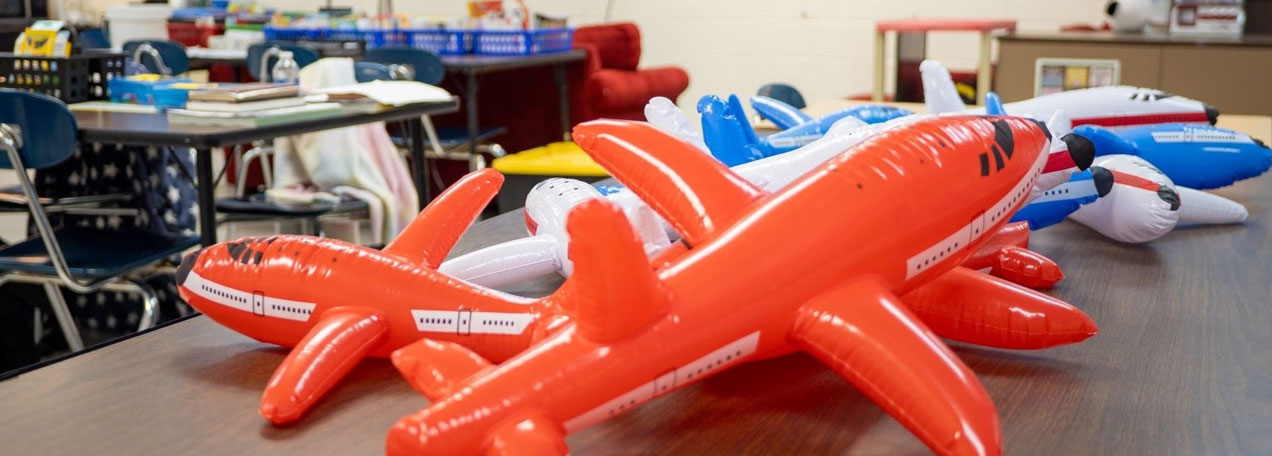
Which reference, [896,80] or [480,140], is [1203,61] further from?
[480,140]

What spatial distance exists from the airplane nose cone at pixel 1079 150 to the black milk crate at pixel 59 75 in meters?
2.39

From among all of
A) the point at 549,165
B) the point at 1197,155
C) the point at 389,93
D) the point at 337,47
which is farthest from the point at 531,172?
the point at 1197,155

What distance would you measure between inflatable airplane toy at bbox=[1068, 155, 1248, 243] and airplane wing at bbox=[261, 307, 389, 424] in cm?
59

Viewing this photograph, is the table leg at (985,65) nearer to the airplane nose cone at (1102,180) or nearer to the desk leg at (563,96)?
the desk leg at (563,96)

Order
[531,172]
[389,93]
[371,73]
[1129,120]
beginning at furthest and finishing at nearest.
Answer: [371,73]
[531,172]
[389,93]
[1129,120]

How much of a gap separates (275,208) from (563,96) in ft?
6.53

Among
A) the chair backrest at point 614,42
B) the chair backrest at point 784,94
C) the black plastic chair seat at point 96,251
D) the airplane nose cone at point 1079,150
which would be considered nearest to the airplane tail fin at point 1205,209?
the airplane nose cone at point 1079,150

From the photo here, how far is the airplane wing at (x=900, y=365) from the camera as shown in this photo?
438mm

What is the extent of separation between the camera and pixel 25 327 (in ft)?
7.23

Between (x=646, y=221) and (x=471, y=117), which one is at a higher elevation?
(x=646, y=221)

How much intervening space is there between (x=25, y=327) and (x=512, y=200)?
128 cm

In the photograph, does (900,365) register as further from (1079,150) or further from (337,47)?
(337,47)

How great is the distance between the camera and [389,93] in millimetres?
2586

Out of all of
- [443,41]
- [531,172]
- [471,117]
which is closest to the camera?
[531,172]
